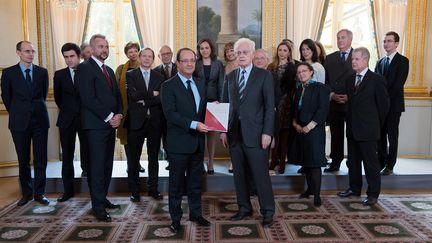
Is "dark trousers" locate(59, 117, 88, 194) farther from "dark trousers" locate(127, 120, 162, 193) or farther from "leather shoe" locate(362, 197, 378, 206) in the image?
"leather shoe" locate(362, 197, 378, 206)

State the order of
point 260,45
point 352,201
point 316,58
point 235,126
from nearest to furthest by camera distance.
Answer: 1. point 235,126
2. point 352,201
3. point 316,58
4. point 260,45

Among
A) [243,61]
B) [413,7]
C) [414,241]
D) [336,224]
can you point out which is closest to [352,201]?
[336,224]

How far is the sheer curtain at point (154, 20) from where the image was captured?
243 inches

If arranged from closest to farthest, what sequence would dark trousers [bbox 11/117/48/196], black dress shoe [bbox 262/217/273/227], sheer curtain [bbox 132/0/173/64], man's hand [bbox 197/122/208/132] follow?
man's hand [bbox 197/122/208/132]
black dress shoe [bbox 262/217/273/227]
dark trousers [bbox 11/117/48/196]
sheer curtain [bbox 132/0/173/64]

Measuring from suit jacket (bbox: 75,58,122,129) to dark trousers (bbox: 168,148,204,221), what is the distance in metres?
0.79

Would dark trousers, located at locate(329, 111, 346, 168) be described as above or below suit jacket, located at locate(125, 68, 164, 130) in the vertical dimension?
below

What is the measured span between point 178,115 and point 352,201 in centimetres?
226

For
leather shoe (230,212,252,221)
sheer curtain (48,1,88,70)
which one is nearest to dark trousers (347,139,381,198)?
leather shoe (230,212,252,221)

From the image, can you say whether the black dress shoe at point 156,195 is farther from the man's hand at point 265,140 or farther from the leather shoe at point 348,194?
the leather shoe at point 348,194

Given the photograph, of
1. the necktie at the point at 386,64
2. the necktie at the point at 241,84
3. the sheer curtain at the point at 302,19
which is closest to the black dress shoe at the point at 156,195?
the necktie at the point at 241,84

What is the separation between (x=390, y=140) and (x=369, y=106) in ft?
3.59

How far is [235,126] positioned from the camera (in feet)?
11.5

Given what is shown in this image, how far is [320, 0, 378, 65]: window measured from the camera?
6578mm

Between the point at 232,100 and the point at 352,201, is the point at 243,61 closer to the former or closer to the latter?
the point at 232,100
